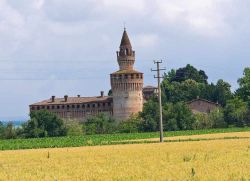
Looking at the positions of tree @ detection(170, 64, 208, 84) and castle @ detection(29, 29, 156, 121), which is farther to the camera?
tree @ detection(170, 64, 208, 84)

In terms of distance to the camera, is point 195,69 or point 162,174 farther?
point 195,69

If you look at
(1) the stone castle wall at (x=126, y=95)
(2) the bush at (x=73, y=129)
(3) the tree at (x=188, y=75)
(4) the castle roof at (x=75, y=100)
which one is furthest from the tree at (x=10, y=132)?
(3) the tree at (x=188, y=75)

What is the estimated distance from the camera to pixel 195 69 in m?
172

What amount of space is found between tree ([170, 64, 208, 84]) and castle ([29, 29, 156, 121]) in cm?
3085

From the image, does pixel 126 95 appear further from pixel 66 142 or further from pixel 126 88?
pixel 66 142

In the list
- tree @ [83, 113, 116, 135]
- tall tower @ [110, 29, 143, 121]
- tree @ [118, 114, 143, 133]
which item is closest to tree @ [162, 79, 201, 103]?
tall tower @ [110, 29, 143, 121]

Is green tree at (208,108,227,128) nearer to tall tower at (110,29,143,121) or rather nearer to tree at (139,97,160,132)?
tree at (139,97,160,132)

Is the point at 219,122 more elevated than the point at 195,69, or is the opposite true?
the point at 195,69

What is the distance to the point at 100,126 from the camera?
126 metres

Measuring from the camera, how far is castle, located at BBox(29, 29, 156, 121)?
131250 mm

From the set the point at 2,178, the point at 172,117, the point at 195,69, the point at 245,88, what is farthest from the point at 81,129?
the point at 2,178

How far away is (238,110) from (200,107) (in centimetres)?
2344

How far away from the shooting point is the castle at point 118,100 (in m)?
131

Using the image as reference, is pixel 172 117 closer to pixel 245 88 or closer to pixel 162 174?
pixel 245 88
